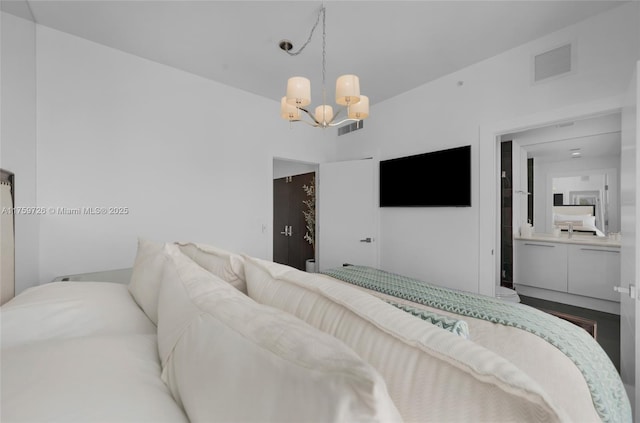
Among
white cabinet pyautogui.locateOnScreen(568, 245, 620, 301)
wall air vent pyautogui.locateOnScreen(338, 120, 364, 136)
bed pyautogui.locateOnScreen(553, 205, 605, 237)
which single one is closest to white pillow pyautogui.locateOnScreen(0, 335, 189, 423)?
wall air vent pyautogui.locateOnScreen(338, 120, 364, 136)

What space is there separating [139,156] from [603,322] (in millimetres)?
5434

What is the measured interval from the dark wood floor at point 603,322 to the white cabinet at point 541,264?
0.25 m

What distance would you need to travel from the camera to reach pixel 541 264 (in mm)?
4043

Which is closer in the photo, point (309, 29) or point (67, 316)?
point (67, 316)

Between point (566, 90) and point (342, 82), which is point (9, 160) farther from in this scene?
point (566, 90)

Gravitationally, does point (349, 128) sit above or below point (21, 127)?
above

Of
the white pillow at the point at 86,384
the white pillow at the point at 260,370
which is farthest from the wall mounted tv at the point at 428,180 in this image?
the white pillow at the point at 86,384

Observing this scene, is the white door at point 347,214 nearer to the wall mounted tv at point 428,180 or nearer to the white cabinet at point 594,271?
the wall mounted tv at point 428,180

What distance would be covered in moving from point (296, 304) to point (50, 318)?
1029mm

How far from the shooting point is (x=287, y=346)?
389 millimetres

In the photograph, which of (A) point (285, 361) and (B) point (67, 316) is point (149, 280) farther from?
(A) point (285, 361)

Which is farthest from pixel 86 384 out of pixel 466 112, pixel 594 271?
pixel 594 271

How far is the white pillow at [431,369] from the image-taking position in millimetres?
391

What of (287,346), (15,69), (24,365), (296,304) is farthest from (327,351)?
(15,69)
